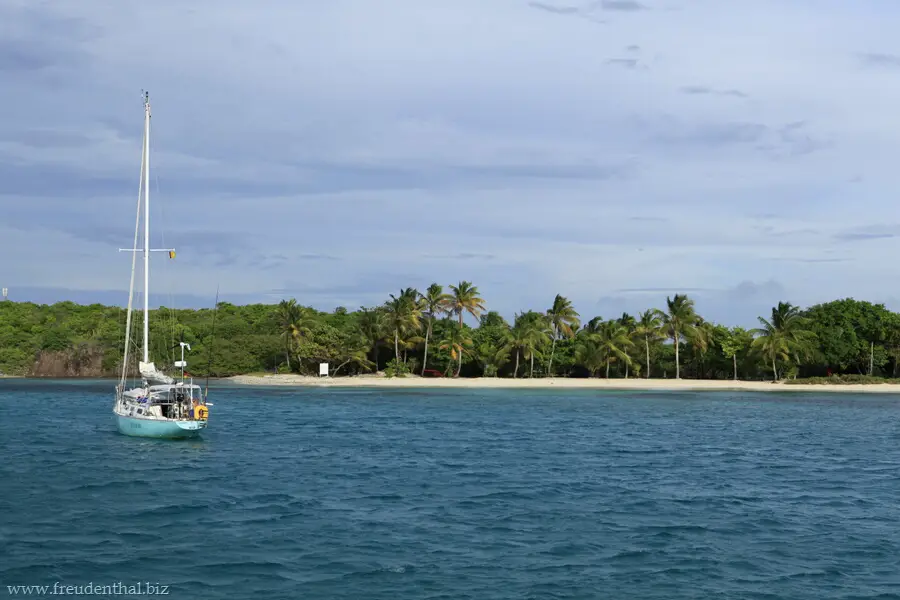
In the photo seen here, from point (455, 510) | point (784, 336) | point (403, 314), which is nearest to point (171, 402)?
point (455, 510)

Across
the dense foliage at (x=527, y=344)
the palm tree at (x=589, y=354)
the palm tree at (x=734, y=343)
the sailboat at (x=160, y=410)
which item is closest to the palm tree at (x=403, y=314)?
the dense foliage at (x=527, y=344)

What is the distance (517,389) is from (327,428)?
168 ft

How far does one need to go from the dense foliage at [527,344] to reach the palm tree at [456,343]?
0.18 m

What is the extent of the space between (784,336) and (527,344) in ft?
102

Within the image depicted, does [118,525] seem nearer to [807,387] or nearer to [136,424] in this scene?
[136,424]

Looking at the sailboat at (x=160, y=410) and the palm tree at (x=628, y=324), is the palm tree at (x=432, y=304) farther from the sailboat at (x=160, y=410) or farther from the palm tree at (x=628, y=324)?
the sailboat at (x=160, y=410)

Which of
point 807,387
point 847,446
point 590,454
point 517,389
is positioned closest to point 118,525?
point 590,454

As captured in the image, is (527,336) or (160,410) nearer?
(160,410)

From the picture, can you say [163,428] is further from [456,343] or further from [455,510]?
[456,343]

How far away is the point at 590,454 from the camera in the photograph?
44688 millimetres

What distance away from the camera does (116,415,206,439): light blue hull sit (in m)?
45.1

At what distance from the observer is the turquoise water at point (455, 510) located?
21078 mm

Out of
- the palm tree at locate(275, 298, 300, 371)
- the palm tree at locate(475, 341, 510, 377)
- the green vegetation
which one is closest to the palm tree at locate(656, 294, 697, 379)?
the green vegetation

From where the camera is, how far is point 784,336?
4313 inches
